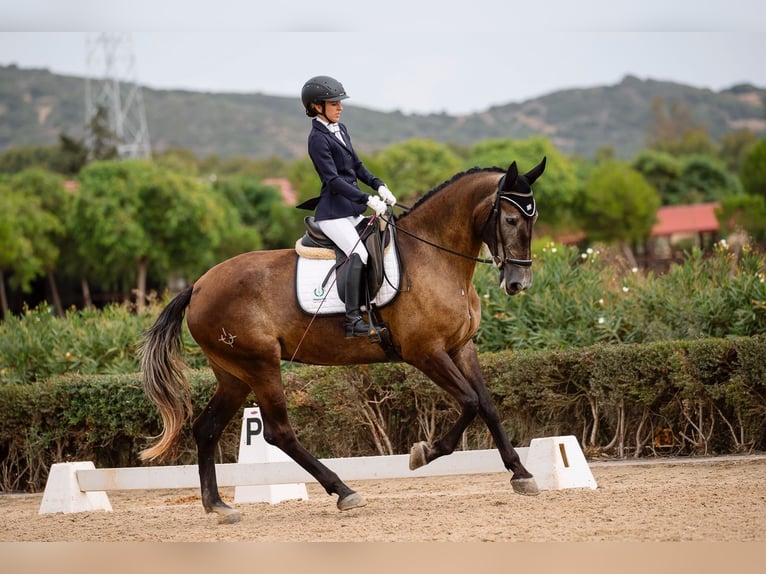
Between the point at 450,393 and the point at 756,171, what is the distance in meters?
64.6

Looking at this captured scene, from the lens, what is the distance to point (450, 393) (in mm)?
6895

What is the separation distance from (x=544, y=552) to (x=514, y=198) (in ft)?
9.16

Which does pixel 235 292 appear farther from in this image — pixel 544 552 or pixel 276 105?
pixel 276 105

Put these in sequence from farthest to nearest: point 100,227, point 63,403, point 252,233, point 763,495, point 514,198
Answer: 1. point 252,233
2. point 100,227
3. point 63,403
4. point 514,198
5. point 763,495

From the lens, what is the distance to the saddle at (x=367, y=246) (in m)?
7.09

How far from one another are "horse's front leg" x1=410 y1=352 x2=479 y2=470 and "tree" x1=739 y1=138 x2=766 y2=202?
63.1 meters

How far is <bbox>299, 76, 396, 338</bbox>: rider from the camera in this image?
7.08 m

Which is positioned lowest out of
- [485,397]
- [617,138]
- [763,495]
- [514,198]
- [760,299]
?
[763,495]

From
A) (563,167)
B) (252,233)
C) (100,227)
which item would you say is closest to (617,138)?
(563,167)

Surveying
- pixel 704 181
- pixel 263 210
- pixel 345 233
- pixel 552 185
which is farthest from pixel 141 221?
pixel 704 181

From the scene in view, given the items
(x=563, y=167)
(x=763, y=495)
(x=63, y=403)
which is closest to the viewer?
(x=763, y=495)

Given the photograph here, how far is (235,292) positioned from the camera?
746 centimetres

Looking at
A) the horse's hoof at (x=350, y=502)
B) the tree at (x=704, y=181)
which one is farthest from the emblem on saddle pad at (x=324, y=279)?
the tree at (x=704, y=181)

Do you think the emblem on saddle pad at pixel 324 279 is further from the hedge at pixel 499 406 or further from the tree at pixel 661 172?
the tree at pixel 661 172
